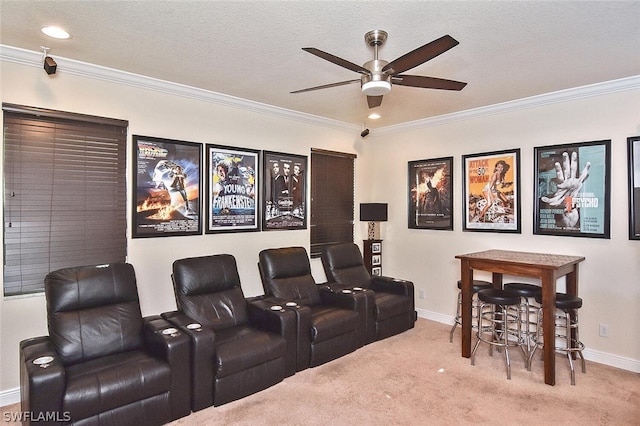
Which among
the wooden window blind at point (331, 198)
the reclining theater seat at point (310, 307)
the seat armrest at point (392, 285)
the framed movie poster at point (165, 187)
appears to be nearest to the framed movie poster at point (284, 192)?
the wooden window blind at point (331, 198)

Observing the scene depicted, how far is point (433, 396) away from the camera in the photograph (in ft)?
9.97

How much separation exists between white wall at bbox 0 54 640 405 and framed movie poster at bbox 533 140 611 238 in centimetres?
8

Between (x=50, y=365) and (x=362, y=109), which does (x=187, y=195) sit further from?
(x=362, y=109)

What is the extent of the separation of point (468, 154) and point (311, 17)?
3.09 metres

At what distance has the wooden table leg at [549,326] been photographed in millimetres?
3205

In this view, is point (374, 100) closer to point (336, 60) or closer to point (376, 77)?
point (376, 77)

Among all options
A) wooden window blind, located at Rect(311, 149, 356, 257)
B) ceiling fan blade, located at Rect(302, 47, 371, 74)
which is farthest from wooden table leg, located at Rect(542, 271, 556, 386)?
wooden window blind, located at Rect(311, 149, 356, 257)

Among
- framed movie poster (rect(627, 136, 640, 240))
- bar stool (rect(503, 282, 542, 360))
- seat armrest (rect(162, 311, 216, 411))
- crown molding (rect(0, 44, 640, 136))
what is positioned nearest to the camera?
seat armrest (rect(162, 311, 216, 411))

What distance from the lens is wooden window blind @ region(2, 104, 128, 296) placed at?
2908mm

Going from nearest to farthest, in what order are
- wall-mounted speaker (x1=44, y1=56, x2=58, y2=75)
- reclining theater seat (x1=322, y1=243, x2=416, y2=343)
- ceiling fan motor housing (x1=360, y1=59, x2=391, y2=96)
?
ceiling fan motor housing (x1=360, y1=59, x2=391, y2=96), wall-mounted speaker (x1=44, y1=56, x2=58, y2=75), reclining theater seat (x1=322, y1=243, x2=416, y2=343)

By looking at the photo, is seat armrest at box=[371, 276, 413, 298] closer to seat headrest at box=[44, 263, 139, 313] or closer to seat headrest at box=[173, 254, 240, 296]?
seat headrest at box=[173, 254, 240, 296]

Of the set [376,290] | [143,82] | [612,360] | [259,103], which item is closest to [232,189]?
[259,103]

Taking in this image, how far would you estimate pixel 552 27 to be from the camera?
250 cm

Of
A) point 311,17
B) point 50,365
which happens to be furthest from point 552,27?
point 50,365
